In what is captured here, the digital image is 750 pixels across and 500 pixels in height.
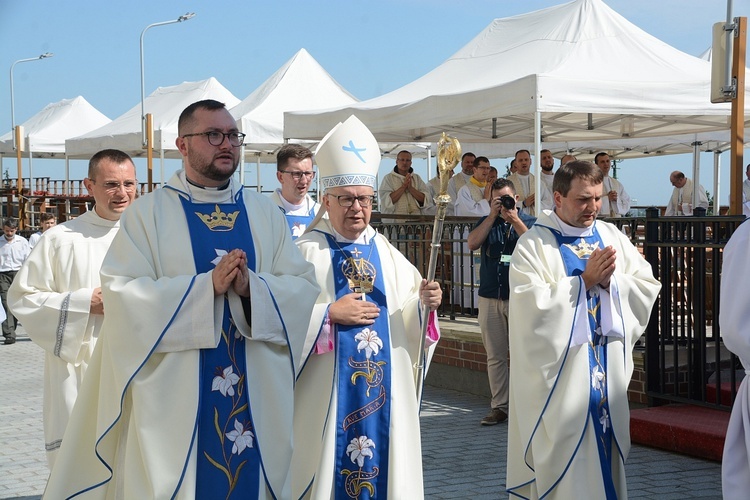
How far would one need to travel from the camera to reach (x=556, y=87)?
1024 cm

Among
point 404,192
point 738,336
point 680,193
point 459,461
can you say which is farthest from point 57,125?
point 738,336

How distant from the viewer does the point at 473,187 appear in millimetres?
12984

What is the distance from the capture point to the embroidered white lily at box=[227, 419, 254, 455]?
420 cm

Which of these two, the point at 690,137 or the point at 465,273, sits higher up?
the point at 690,137

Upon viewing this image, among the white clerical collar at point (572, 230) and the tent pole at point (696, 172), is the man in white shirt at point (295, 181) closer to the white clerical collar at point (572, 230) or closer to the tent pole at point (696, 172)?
the white clerical collar at point (572, 230)

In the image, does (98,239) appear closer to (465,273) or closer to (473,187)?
(465,273)

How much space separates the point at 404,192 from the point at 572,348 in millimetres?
8261

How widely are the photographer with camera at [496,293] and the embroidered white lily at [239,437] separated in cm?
459

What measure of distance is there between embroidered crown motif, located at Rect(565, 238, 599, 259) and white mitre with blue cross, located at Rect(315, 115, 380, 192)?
1178mm

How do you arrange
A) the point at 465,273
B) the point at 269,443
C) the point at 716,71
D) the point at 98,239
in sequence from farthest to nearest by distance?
the point at 465,273
the point at 716,71
the point at 98,239
the point at 269,443

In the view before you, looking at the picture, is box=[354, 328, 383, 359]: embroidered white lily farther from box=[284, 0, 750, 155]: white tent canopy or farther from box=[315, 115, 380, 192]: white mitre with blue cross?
box=[284, 0, 750, 155]: white tent canopy

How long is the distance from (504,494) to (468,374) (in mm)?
3817

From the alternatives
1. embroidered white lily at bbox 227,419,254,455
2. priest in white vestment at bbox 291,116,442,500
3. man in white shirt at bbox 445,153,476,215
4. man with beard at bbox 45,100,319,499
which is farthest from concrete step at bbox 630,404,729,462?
man in white shirt at bbox 445,153,476,215

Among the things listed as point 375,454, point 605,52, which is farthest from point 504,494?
point 605,52
